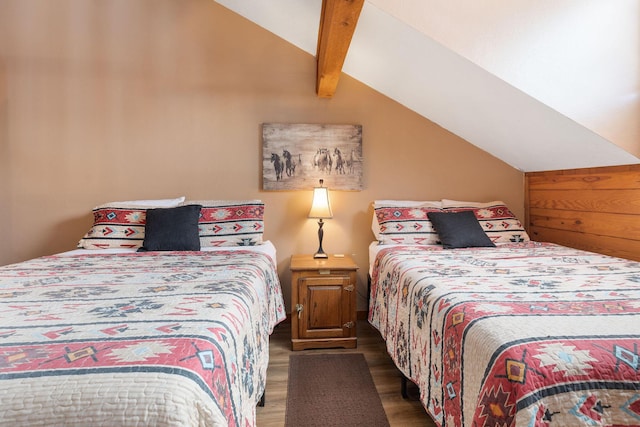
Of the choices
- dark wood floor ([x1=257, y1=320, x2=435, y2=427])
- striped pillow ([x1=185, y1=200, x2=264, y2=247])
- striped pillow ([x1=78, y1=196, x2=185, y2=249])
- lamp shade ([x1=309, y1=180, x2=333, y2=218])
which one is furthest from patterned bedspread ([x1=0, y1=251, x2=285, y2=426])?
lamp shade ([x1=309, y1=180, x2=333, y2=218])

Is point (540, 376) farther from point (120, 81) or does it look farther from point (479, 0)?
point (120, 81)

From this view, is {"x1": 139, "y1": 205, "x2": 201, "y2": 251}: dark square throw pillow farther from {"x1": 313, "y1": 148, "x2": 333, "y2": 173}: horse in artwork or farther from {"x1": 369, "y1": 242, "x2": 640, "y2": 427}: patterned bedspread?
{"x1": 369, "y1": 242, "x2": 640, "y2": 427}: patterned bedspread

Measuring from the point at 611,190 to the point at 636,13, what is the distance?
0.99 metres

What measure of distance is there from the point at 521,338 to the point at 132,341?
959 mm

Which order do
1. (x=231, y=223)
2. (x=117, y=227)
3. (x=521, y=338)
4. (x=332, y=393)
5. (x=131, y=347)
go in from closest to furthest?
(x=131, y=347) → (x=521, y=338) → (x=332, y=393) → (x=117, y=227) → (x=231, y=223)

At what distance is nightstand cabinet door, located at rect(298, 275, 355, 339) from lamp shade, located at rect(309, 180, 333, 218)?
49cm

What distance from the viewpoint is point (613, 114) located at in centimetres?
192

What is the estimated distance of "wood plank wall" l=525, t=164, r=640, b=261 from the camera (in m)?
2.10

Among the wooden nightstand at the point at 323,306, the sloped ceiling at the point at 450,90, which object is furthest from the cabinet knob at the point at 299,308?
the sloped ceiling at the point at 450,90

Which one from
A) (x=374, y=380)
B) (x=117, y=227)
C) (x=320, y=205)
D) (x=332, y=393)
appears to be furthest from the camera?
(x=320, y=205)

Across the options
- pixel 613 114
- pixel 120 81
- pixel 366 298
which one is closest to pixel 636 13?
pixel 613 114

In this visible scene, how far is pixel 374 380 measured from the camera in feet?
6.40

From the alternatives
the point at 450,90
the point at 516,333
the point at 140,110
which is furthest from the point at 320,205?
the point at 516,333

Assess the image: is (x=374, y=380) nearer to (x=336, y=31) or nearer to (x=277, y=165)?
(x=277, y=165)
